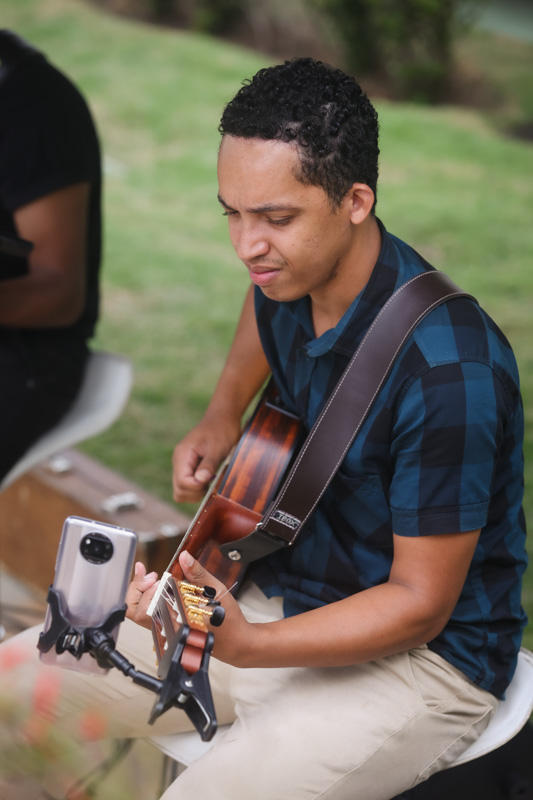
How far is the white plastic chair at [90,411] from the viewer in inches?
96.7

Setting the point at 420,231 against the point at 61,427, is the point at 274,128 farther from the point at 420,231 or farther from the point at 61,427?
the point at 420,231

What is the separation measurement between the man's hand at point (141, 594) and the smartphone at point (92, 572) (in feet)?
0.39

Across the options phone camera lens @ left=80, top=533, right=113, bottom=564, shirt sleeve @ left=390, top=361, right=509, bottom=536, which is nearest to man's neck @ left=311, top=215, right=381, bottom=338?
shirt sleeve @ left=390, top=361, right=509, bottom=536

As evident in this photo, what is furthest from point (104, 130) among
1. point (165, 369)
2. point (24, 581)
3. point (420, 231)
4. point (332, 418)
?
point (332, 418)

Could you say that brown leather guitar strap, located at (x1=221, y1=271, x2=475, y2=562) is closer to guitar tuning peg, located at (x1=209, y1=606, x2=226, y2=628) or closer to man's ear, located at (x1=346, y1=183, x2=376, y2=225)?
man's ear, located at (x1=346, y1=183, x2=376, y2=225)

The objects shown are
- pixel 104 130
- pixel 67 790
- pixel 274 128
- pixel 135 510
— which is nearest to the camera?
pixel 67 790

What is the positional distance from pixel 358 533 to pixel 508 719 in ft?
1.41

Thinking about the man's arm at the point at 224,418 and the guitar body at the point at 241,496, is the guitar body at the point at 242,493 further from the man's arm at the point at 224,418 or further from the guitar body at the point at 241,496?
the man's arm at the point at 224,418

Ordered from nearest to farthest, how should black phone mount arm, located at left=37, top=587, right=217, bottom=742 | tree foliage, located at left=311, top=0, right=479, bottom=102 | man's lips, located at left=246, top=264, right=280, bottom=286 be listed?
black phone mount arm, located at left=37, top=587, right=217, bottom=742, man's lips, located at left=246, top=264, right=280, bottom=286, tree foliage, located at left=311, top=0, right=479, bottom=102

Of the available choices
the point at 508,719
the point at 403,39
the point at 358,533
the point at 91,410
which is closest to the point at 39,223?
the point at 91,410

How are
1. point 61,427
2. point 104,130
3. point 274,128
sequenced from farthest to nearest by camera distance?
point 104,130 < point 61,427 < point 274,128

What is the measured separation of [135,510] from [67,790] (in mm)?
1964

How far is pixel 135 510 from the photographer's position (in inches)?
117

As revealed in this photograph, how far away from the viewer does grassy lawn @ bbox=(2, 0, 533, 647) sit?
15.4ft
